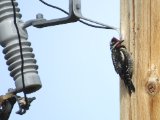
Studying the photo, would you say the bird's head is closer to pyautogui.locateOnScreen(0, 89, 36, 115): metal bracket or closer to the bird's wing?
the bird's wing

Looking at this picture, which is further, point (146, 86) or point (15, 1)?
point (15, 1)

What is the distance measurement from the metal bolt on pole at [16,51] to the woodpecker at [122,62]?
0.37m

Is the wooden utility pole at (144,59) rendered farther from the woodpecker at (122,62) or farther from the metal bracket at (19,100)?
the metal bracket at (19,100)

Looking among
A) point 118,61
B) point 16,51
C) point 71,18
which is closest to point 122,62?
point 118,61

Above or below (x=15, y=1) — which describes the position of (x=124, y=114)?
below

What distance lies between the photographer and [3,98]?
3.38 m

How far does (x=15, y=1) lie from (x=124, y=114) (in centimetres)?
76

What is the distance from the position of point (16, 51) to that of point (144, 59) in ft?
1.95

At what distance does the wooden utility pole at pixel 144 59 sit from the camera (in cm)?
327

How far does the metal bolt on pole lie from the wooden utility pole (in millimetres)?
422

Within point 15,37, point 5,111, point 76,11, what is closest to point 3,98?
point 5,111

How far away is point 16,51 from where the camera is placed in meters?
3.42

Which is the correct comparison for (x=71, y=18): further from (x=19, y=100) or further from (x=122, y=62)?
(x=19, y=100)

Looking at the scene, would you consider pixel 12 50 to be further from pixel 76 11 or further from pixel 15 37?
pixel 76 11
